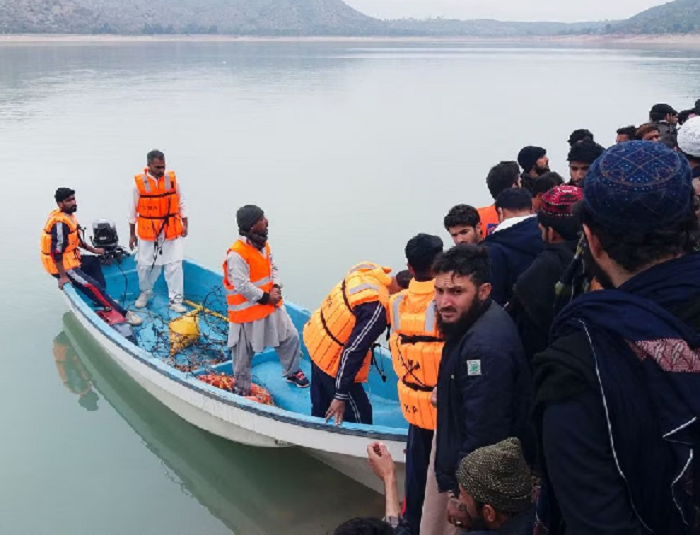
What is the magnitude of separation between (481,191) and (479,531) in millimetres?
11458

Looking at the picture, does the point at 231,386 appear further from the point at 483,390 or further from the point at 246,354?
the point at 483,390

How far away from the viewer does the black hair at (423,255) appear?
3.14 m

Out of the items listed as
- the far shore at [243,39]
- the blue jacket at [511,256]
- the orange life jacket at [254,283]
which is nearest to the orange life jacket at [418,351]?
the blue jacket at [511,256]

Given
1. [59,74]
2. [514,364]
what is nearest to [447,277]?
[514,364]

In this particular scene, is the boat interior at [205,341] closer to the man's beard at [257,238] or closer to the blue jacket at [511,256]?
the man's beard at [257,238]

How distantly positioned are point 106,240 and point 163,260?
2.88ft

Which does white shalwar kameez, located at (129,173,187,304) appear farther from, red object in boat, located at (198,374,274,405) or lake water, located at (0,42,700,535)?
red object in boat, located at (198,374,274,405)

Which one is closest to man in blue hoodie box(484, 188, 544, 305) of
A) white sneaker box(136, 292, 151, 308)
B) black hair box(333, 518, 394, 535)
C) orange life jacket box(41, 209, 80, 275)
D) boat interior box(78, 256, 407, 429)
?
black hair box(333, 518, 394, 535)

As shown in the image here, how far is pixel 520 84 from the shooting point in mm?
35531

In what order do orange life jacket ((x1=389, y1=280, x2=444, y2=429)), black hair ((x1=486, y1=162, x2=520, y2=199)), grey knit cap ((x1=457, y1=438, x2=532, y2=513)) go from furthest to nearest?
black hair ((x1=486, y1=162, x2=520, y2=199))
orange life jacket ((x1=389, y1=280, x2=444, y2=429))
grey knit cap ((x1=457, y1=438, x2=532, y2=513))

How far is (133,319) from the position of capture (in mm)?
6863

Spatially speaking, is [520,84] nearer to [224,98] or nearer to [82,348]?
[224,98]

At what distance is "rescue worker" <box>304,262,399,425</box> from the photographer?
12.2 feet

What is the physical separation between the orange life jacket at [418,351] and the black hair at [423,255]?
0.05 m
